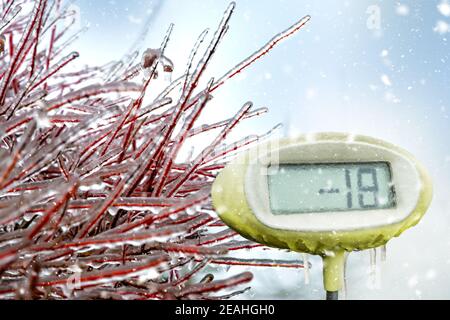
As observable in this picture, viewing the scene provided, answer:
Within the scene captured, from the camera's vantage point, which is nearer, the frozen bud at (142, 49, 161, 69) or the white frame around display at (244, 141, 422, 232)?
the white frame around display at (244, 141, 422, 232)

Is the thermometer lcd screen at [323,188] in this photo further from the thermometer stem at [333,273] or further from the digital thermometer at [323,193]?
the thermometer stem at [333,273]

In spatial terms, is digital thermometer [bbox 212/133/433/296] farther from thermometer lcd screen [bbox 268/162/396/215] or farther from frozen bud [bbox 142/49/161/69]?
frozen bud [bbox 142/49/161/69]

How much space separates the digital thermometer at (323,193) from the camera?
2.77 feet

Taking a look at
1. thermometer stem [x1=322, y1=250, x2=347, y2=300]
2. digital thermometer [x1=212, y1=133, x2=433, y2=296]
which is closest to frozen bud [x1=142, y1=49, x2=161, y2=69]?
digital thermometer [x1=212, y1=133, x2=433, y2=296]

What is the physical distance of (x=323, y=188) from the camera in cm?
87

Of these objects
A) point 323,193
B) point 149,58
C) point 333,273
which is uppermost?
point 149,58

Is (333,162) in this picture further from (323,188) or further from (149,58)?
(149,58)

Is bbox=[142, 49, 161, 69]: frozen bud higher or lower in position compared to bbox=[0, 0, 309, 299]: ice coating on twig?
higher

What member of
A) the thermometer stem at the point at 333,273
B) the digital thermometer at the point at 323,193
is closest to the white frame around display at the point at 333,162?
the digital thermometer at the point at 323,193

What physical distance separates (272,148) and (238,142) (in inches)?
9.4

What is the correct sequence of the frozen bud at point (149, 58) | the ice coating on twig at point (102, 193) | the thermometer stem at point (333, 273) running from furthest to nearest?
the frozen bud at point (149, 58)
the thermometer stem at point (333, 273)
the ice coating on twig at point (102, 193)

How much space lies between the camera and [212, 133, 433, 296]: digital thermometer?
0.84 metres

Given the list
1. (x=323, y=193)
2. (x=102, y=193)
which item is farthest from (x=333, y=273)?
(x=102, y=193)

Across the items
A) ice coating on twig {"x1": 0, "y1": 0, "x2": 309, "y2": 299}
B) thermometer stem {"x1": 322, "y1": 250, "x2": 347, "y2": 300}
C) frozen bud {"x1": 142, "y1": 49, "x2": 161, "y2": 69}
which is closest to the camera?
ice coating on twig {"x1": 0, "y1": 0, "x2": 309, "y2": 299}
